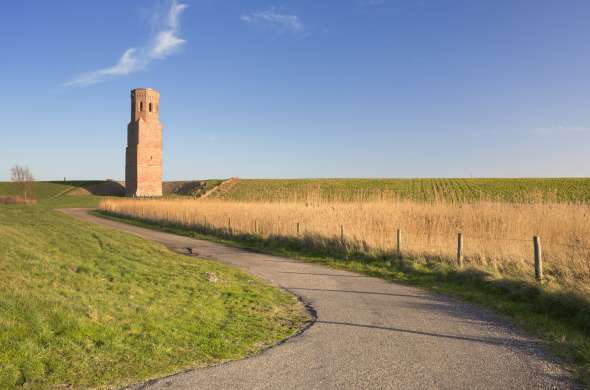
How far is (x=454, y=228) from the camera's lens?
16.0 m

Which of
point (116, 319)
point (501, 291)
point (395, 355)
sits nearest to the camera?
point (395, 355)

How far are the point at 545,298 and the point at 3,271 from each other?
987 centimetres

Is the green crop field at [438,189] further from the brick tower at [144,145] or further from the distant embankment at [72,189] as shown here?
the distant embankment at [72,189]

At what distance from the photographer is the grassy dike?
20.7 feet

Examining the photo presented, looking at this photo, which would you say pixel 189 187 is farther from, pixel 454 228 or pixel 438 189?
pixel 454 228

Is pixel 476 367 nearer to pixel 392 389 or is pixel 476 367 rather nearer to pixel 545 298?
pixel 392 389

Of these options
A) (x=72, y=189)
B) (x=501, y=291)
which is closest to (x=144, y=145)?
(x=72, y=189)

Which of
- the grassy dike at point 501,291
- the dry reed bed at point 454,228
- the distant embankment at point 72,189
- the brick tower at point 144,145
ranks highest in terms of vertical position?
the brick tower at point 144,145

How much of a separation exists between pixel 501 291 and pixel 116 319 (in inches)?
307

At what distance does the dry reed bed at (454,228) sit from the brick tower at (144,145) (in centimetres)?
4956

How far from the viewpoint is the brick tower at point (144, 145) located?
69562 mm

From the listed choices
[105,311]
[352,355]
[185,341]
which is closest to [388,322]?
[352,355]

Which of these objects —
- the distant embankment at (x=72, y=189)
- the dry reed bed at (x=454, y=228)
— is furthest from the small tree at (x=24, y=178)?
the dry reed bed at (x=454, y=228)

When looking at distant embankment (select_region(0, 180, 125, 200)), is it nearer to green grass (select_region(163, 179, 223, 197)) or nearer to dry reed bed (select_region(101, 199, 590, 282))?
green grass (select_region(163, 179, 223, 197))
